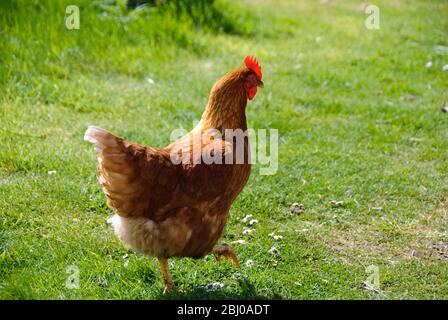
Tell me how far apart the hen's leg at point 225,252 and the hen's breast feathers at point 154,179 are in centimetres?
34

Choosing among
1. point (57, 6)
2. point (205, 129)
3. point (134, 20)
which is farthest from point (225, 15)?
point (205, 129)

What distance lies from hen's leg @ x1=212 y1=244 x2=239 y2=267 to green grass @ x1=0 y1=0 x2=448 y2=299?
0.12 metres

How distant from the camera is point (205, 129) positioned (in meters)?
4.33

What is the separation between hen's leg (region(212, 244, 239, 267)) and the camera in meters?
4.26

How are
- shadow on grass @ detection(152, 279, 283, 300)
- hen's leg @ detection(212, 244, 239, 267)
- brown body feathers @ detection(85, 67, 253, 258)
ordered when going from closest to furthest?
1. brown body feathers @ detection(85, 67, 253, 258)
2. shadow on grass @ detection(152, 279, 283, 300)
3. hen's leg @ detection(212, 244, 239, 267)

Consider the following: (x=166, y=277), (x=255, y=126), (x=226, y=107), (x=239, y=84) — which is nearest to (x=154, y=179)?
(x=166, y=277)

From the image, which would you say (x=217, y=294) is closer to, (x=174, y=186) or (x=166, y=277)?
(x=166, y=277)

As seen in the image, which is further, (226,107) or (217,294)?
(226,107)

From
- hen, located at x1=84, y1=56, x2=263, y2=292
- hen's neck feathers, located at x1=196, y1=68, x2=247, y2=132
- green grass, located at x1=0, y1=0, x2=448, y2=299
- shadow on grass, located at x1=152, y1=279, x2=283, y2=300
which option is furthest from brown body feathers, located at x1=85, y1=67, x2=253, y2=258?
green grass, located at x1=0, y1=0, x2=448, y2=299

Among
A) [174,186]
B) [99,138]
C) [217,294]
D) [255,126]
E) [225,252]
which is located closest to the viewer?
[99,138]

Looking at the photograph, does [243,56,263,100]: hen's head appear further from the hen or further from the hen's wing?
the hen's wing

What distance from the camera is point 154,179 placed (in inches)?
149

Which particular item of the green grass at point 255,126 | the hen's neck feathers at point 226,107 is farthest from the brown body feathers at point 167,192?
the green grass at point 255,126

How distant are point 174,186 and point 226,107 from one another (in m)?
0.77
